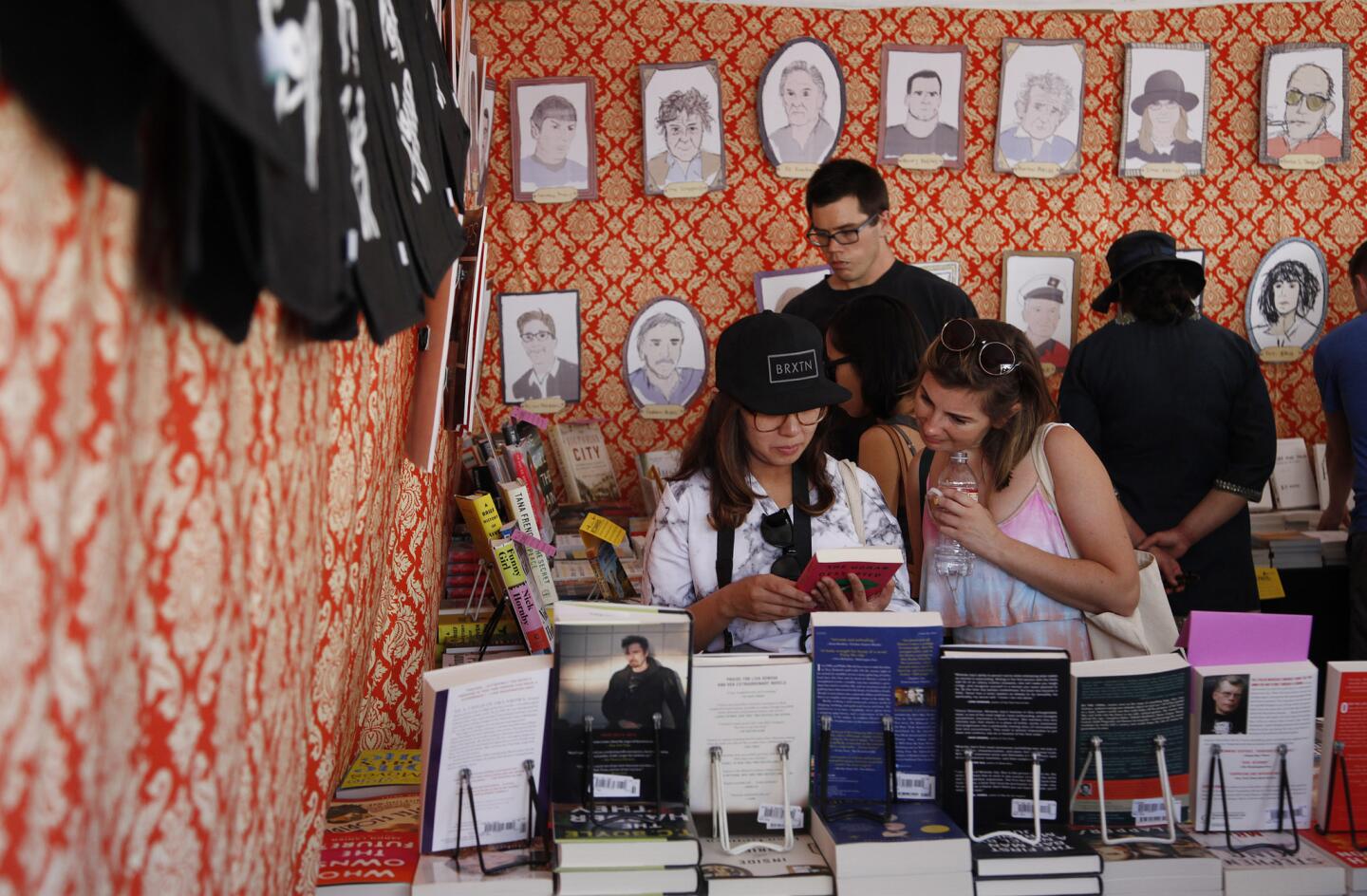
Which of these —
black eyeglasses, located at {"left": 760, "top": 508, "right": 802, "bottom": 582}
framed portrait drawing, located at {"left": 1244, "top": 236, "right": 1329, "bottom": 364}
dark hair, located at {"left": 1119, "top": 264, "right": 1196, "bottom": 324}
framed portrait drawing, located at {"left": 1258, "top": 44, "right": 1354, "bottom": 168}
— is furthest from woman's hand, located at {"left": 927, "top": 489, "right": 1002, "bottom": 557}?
framed portrait drawing, located at {"left": 1258, "top": 44, "right": 1354, "bottom": 168}

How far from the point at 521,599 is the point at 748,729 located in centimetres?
169

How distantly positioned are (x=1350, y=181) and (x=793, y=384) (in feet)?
13.3

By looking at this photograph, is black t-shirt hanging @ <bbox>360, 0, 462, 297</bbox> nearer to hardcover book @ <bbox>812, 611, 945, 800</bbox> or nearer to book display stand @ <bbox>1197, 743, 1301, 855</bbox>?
hardcover book @ <bbox>812, 611, 945, 800</bbox>

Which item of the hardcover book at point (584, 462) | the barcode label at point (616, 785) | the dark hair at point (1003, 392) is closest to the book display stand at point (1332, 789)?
the dark hair at point (1003, 392)

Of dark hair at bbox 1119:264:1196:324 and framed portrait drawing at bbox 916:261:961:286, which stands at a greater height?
framed portrait drawing at bbox 916:261:961:286

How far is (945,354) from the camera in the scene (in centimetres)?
285

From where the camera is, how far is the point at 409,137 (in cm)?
179

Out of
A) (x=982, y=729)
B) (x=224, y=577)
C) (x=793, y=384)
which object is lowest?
(x=982, y=729)

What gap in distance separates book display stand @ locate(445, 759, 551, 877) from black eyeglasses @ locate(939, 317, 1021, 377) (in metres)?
1.48

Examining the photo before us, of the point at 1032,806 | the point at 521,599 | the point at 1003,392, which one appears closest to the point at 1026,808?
the point at 1032,806

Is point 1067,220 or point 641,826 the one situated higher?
point 1067,220

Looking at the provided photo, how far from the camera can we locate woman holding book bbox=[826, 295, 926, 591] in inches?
132

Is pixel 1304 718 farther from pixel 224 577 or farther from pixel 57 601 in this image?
pixel 57 601

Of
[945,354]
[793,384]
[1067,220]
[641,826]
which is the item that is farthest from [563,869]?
[1067,220]
